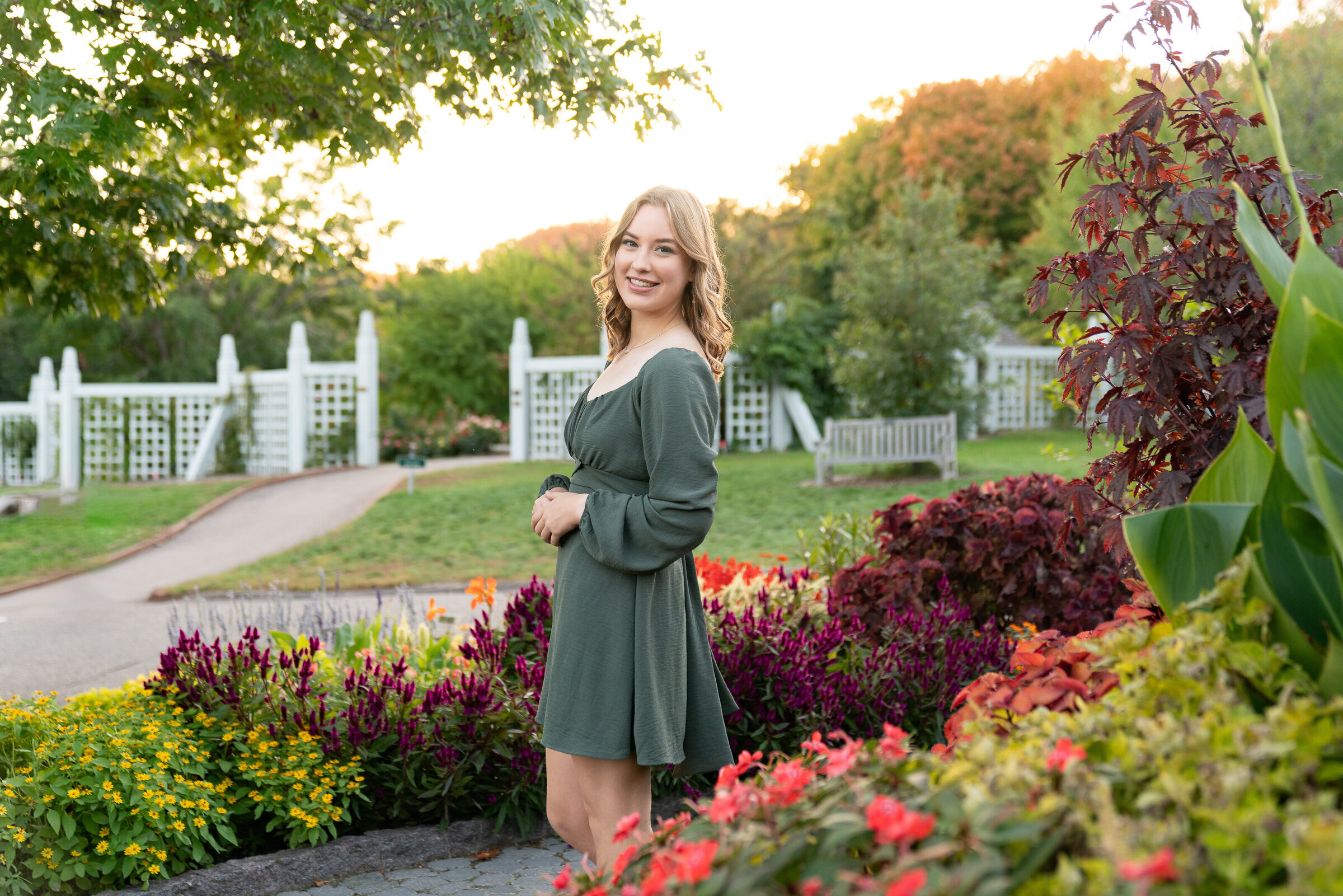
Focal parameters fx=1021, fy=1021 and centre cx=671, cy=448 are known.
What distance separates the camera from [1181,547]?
1.48 metres

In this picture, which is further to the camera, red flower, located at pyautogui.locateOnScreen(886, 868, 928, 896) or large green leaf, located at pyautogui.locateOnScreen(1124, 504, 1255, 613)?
large green leaf, located at pyautogui.locateOnScreen(1124, 504, 1255, 613)

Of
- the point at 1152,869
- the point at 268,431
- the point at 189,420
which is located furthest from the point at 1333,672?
the point at 189,420

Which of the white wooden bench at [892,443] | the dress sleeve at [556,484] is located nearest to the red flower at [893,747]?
the dress sleeve at [556,484]

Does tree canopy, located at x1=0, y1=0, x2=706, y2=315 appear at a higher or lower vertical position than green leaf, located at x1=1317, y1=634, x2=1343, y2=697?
higher

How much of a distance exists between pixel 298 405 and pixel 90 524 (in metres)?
4.71

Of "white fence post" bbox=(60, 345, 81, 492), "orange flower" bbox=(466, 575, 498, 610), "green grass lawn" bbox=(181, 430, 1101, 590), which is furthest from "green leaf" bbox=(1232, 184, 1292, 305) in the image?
A: "white fence post" bbox=(60, 345, 81, 492)

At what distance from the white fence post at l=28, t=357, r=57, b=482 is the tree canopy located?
1758 centimetres

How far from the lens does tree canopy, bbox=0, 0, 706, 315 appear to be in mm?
3227

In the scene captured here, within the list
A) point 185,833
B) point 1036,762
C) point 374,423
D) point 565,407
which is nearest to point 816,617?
point 185,833

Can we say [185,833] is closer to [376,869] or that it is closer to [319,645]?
[376,869]

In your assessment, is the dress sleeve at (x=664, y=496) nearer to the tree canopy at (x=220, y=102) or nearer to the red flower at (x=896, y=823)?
the red flower at (x=896, y=823)

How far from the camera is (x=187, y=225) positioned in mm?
4461

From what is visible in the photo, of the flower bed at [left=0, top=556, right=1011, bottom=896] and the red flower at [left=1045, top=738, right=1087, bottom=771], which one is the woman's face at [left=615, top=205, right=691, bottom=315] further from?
the flower bed at [left=0, top=556, right=1011, bottom=896]

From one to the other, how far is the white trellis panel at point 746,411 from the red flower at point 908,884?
16.7 metres
